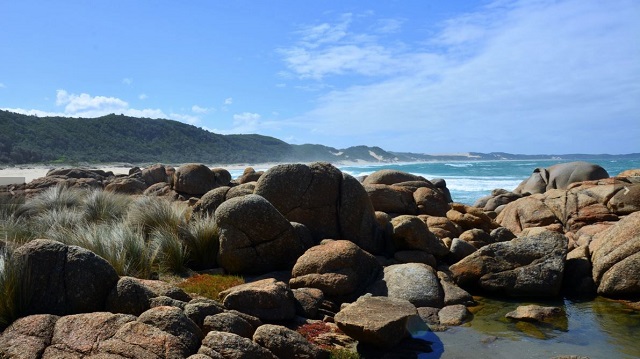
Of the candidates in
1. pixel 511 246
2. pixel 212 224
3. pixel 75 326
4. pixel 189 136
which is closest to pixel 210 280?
pixel 212 224

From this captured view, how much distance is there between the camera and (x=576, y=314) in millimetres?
9859

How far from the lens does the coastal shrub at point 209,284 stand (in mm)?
9258

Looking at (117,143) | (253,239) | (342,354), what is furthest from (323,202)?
(117,143)

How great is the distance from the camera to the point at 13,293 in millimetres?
6723

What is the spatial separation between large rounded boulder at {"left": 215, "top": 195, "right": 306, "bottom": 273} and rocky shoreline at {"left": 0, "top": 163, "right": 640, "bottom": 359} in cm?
3

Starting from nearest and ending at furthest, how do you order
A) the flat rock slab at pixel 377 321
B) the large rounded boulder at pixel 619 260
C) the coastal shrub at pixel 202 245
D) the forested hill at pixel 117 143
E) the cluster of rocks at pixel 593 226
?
the flat rock slab at pixel 377 321 → the large rounded boulder at pixel 619 260 → the cluster of rocks at pixel 593 226 → the coastal shrub at pixel 202 245 → the forested hill at pixel 117 143

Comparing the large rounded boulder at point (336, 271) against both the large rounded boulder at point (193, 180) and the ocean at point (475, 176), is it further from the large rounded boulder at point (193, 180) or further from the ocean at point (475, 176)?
the ocean at point (475, 176)

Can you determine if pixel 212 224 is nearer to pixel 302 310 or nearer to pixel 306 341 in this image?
pixel 302 310

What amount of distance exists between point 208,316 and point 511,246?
24.4 ft

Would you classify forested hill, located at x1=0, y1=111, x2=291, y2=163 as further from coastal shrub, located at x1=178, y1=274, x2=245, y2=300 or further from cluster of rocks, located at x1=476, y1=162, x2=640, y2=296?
coastal shrub, located at x1=178, y1=274, x2=245, y2=300

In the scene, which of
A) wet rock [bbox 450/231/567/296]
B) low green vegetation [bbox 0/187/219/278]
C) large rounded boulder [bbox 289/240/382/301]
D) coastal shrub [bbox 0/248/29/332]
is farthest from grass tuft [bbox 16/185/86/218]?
wet rock [bbox 450/231/567/296]

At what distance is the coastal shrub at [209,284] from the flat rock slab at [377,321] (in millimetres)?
2410

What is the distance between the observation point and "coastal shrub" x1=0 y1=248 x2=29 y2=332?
21.9 feet

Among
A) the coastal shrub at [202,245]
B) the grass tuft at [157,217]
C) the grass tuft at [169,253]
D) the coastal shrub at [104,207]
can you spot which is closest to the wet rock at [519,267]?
the coastal shrub at [202,245]
